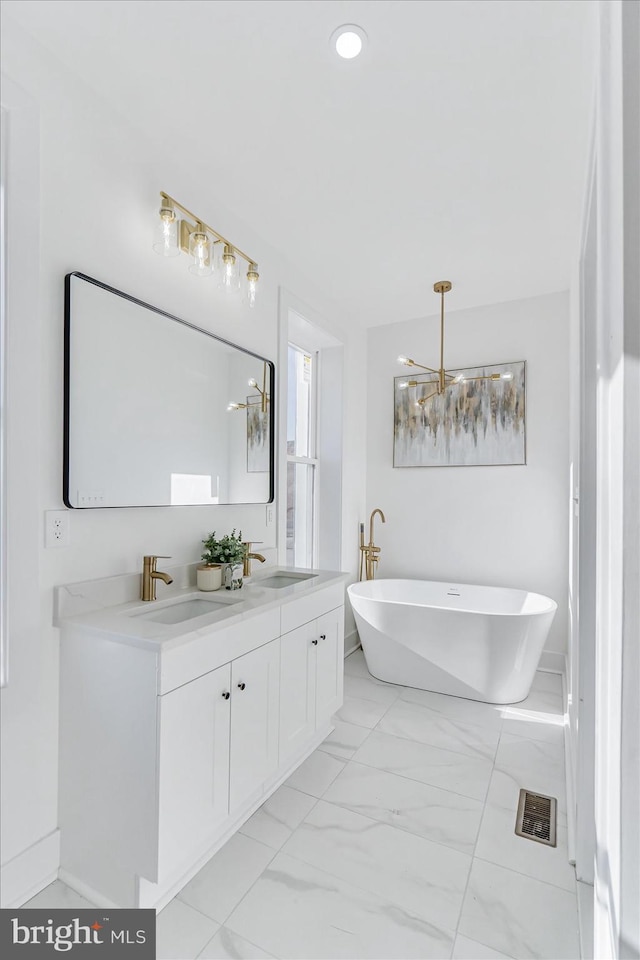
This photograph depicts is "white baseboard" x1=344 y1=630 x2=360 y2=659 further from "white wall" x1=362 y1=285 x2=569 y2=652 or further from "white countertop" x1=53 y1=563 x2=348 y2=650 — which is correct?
"white countertop" x1=53 y1=563 x2=348 y2=650

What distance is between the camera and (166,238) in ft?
6.27

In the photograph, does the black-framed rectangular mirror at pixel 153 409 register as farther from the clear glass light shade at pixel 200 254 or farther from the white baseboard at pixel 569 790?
the white baseboard at pixel 569 790

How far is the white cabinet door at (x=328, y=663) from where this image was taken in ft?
7.67

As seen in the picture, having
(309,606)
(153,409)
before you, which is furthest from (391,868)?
(153,409)

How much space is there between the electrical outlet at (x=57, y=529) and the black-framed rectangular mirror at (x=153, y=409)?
48 mm

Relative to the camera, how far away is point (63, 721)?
5.27 feet

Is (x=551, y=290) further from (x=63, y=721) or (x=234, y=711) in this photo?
(x=63, y=721)

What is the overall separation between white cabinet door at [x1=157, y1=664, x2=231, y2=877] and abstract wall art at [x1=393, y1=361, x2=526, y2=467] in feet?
8.70

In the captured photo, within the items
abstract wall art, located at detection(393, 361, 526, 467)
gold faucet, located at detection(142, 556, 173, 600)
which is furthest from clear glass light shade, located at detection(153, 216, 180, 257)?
abstract wall art, located at detection(393, 361, 526, 467)

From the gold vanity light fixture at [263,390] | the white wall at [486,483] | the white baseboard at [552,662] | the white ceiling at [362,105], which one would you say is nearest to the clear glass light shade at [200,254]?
the white ceiling at [362,105]

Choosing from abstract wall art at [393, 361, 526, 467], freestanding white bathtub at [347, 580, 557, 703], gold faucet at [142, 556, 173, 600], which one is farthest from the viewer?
abstract wall art at [393, 361, 526, 467]

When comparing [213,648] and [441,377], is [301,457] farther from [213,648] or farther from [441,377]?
[213,648]

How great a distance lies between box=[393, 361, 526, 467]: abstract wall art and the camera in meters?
3.58

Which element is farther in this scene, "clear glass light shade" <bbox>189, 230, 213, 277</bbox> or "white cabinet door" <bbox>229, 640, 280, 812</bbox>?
"clear glass light shade" <bbox>189, 230, 213, 277</bbox>
